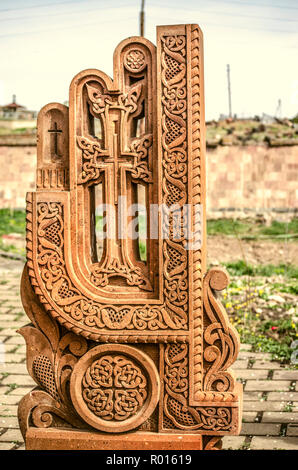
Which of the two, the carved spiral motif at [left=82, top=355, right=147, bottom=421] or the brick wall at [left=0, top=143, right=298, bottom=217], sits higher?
the brick wall at [left=0, top=143, right=298, bottom=217]

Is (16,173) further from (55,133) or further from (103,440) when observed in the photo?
(103,440)

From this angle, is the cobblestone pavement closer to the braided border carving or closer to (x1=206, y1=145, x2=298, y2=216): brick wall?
the braided border carving

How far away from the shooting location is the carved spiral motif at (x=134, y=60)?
3.41 m

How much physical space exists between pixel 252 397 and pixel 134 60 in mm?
2540

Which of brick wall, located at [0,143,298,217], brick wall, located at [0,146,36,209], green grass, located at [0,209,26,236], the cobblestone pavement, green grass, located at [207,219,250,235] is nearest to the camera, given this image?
the cobblestone pavement

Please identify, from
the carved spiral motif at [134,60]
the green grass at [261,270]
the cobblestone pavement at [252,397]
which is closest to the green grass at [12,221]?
the green grass at [261,270]

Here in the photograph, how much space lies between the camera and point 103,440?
137 inches

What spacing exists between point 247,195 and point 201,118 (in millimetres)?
10843

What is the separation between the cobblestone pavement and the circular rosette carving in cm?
70

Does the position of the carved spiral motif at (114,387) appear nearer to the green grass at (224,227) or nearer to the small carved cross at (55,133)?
the small carved cross at (55,133)

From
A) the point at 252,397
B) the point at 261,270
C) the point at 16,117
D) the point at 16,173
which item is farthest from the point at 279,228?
the point at 16,117

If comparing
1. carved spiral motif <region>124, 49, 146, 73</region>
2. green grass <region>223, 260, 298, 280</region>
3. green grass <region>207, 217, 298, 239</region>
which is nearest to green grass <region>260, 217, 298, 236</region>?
green grass <region>207, 217, 298, 239</region>

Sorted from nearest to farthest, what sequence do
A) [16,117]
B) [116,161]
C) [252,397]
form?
[116,161], [252,397], [16,117]

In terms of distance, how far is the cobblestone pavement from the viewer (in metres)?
4.02
